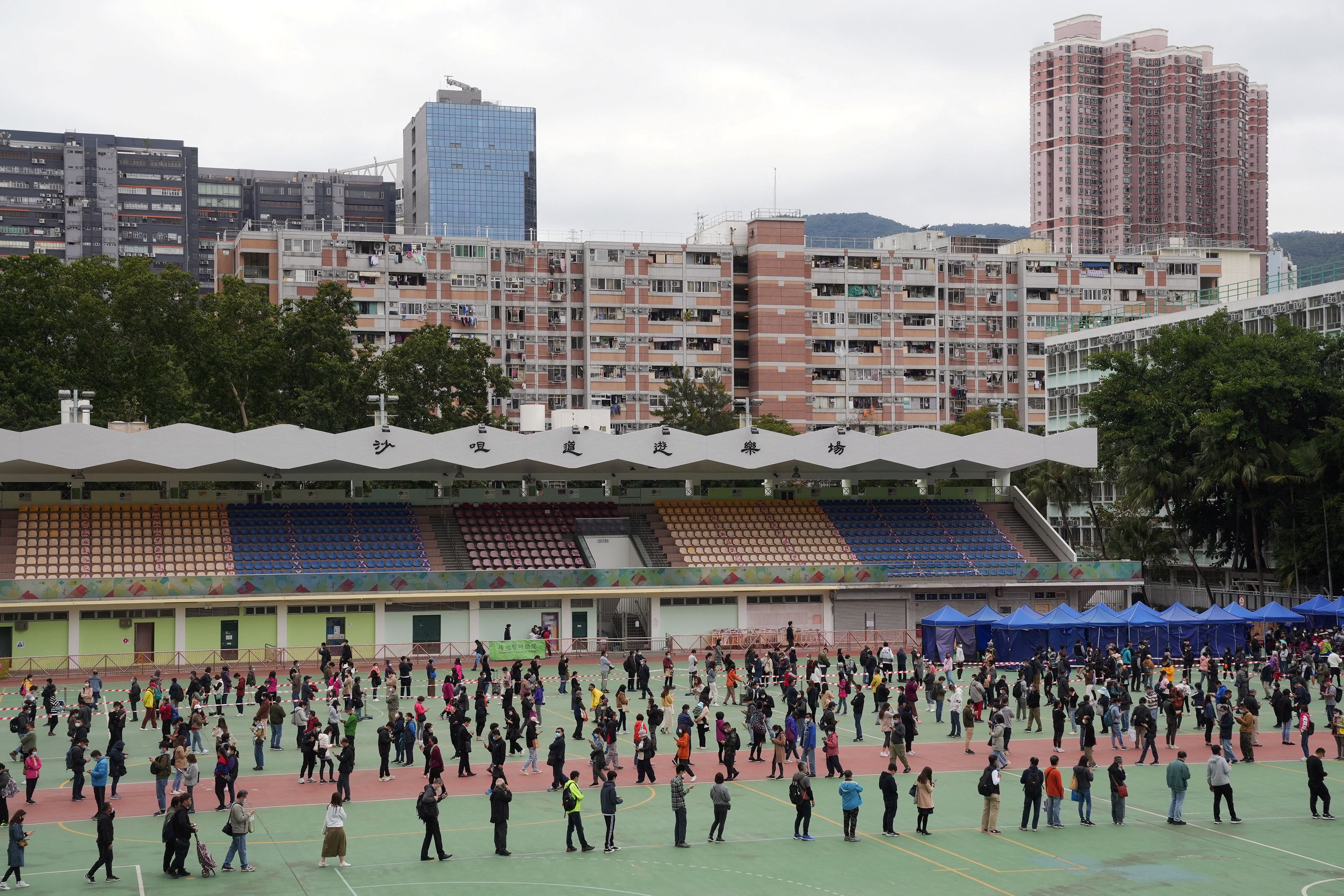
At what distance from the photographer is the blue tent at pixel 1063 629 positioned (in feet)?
178

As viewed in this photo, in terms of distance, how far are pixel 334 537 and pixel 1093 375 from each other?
180 feet

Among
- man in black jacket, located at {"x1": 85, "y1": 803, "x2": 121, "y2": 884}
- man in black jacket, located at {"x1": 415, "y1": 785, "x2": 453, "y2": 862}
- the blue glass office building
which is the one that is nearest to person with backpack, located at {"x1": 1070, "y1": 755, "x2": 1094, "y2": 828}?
man in black jacket, located at {"x1": 415, "y1": 785, "x2": 453, "y2": 862}

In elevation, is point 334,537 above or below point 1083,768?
above

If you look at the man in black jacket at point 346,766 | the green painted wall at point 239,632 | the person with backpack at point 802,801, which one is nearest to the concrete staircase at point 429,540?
the green painted wall at point 239,632

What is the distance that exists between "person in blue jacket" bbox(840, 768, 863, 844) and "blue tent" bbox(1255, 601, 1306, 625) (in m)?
33.1

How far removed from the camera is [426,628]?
6103cm

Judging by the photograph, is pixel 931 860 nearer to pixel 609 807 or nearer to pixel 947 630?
pixel 609 807

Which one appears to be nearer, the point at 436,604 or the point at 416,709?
the point at 416,709

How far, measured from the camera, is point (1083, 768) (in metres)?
28.8

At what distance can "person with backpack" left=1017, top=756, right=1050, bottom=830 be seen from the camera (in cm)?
2844

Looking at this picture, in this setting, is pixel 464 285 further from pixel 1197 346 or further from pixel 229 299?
pixel 1197 346

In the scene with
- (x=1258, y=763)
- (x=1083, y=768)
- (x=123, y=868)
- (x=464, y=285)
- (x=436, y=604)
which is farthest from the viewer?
(x=464, y=285)

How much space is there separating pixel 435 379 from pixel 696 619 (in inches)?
1021

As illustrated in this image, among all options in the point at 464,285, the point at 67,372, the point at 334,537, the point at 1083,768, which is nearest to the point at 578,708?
the point at 1083,768
